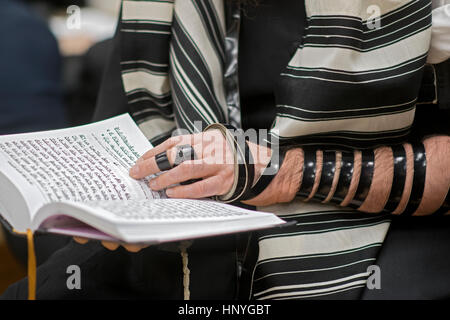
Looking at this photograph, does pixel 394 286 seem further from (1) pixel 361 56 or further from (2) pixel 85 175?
(2) pixel 85 175

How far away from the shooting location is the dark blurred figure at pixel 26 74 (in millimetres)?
1153

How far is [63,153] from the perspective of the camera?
571 mm

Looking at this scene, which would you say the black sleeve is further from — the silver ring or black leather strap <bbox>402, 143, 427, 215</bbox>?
black leather strap <bbox>402, 143, 427, 215</bbox>

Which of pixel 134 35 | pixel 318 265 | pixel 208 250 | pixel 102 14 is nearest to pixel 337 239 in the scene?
pixel 318 265

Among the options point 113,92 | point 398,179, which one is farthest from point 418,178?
point 113,92

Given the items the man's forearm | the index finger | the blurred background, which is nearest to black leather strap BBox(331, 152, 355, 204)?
the man's forearm

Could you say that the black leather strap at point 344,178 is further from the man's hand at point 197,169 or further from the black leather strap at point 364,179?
the man's hand at point 197,169

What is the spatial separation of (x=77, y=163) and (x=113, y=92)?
0.29 meters

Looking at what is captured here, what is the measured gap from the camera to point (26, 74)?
1.20 meters

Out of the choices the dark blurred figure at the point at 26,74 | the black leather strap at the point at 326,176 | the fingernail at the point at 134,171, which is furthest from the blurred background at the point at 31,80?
the black leather strap at the point at 326,176

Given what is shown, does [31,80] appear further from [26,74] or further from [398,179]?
[398,179]

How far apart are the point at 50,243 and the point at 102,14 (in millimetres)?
1833

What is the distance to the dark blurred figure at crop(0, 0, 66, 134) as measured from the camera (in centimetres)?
115

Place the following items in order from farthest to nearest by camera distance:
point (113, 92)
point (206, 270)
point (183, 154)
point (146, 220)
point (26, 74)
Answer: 1. point (26, 74)
2. point (113, 92)
3. point (206, 270)
4. point (183, 154)
5. point (146, 220)
